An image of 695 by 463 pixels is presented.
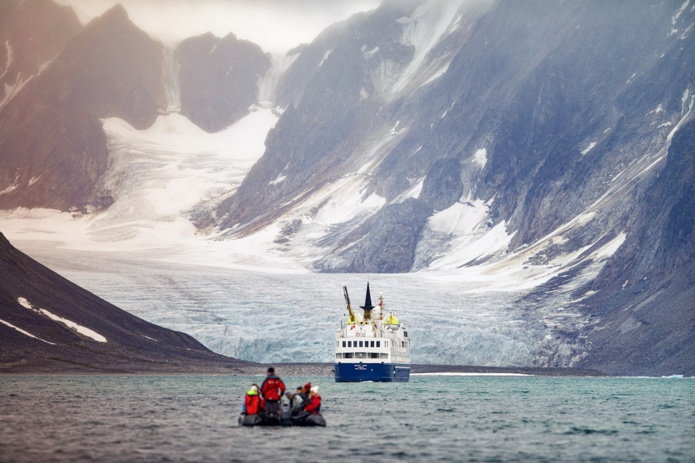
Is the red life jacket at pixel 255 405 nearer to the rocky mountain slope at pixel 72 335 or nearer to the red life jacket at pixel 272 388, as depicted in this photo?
the red life jacket at pixel 272 388

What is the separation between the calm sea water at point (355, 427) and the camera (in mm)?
54875

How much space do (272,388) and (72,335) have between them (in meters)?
95.1

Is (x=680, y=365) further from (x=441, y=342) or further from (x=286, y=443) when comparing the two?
(x=286, y=443)

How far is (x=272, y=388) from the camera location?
215ft

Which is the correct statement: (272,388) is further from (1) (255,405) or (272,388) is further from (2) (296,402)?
(2) (296,402)

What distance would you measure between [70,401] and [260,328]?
102531 millimetres

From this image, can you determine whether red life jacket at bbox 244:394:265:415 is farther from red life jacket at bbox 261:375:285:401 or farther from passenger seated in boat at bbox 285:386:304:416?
passenger seated in boat at bbox 285:386:304:416

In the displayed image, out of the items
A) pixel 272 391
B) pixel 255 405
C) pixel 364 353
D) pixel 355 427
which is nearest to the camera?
pixel 272 391

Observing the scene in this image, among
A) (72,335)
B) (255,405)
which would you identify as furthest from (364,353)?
(255,405)

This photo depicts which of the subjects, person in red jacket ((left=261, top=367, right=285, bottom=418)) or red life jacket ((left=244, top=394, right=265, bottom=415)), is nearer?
person in red jacket ((left=261, top=367, right=285, bottom=418))

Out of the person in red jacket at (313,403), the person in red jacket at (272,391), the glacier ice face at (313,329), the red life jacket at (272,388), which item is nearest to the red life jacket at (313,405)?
the person in red jacket at (313,403)

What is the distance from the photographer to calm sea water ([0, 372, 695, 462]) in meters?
54.9

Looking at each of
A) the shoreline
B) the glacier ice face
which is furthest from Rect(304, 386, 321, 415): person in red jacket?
the glacier ice face

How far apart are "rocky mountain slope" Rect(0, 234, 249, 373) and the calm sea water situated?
33.3 metres
